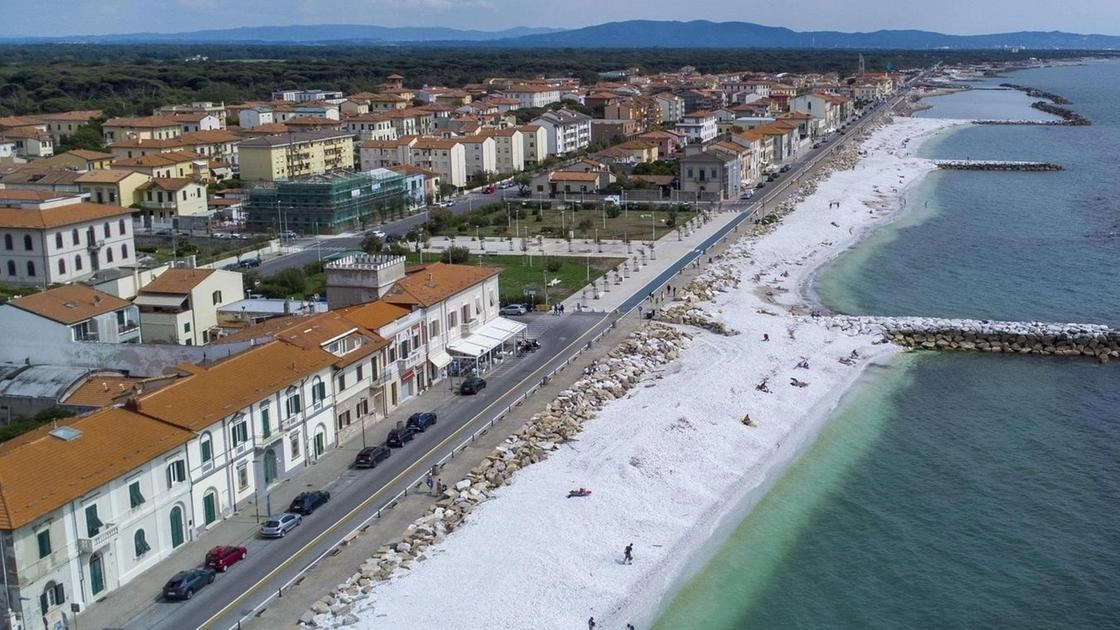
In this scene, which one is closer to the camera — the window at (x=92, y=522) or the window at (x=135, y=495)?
the window at (x=92, y=522)

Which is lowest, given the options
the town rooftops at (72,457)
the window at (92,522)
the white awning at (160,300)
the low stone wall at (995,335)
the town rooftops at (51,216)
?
the low stone wall at (995,335)

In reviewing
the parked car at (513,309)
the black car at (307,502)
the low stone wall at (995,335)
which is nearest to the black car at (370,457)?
the black car at (307,502)

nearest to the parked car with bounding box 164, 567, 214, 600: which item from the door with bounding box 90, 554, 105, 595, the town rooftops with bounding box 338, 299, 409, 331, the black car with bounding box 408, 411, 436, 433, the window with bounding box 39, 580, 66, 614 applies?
the door with bounding box 90, 554, 105, 595

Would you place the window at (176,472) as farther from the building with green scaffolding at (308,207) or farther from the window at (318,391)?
the building with green scaffolding at (308,207)

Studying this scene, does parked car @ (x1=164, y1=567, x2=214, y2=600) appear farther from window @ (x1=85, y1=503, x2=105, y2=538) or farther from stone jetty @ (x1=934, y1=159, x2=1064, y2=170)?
stone jetty @ (x1=934, y1=159, x2=1064, y2=170)

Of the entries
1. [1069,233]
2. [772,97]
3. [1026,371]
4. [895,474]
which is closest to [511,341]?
[895,474]

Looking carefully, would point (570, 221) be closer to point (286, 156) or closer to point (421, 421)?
point (286, 156)
